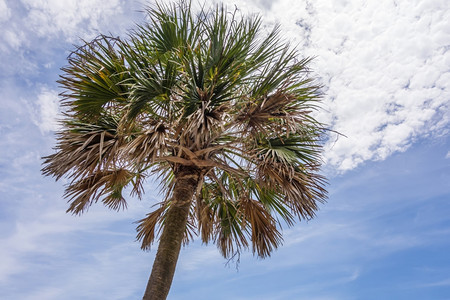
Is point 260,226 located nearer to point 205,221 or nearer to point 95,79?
point 205,221

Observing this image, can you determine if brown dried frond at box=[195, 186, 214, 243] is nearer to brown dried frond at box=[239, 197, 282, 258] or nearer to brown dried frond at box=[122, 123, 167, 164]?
brown dried frond at box=[239, 197, 282, 258]

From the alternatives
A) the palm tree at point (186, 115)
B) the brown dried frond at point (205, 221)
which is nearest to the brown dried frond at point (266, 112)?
the palm tree at point (186, 115)

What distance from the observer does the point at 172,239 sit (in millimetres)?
4996

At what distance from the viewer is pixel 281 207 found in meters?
6.36

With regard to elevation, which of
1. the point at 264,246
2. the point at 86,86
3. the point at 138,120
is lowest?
the point at 264,246

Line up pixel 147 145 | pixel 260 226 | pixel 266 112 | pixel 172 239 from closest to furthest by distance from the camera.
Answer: pixel 147 145, pixel 266 112, pixel 172 239, pixel 260 226

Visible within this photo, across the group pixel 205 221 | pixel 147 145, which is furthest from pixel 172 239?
pixel 205 221

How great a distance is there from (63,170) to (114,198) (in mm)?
1909

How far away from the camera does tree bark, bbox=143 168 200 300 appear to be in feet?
15.2

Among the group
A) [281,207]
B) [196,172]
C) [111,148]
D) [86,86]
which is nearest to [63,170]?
[111,148]

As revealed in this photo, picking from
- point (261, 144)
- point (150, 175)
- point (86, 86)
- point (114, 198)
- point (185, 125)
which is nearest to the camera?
point (185, 125)

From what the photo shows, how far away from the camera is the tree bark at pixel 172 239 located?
15.2ft

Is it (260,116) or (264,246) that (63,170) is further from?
(264,246)

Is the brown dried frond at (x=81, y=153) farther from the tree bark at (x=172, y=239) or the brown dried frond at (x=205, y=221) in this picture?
the brown dried frond at (x=205, y=221)
